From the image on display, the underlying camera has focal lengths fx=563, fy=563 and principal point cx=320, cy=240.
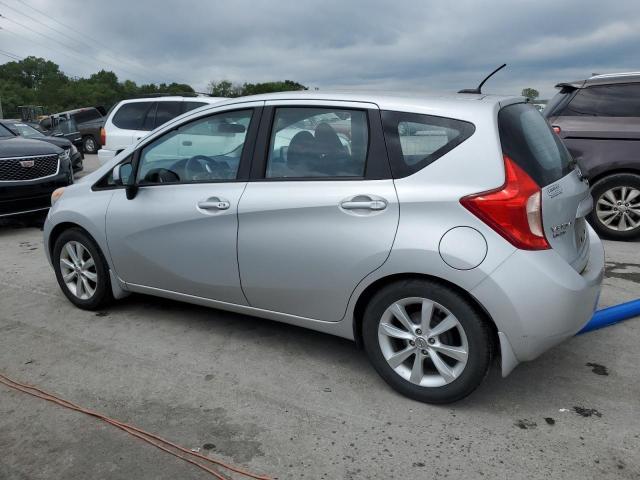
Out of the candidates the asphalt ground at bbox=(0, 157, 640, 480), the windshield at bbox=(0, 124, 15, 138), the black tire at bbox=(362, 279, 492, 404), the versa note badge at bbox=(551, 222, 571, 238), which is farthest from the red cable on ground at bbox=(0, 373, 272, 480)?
the windshield at bbox=(0, 124, 15, 138)

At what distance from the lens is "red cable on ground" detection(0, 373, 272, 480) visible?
2506mm

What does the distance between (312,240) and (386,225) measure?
0.46 meters

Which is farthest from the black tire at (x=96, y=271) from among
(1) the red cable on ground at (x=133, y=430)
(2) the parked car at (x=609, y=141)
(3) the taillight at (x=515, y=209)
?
(2) the parked car at (x=609, y=141)

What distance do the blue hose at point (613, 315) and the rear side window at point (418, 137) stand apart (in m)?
1.86

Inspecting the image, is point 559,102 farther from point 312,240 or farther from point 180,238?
point 180,238

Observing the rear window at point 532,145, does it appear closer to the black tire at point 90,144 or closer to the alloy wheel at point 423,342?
the alloy wheel at point 423,342

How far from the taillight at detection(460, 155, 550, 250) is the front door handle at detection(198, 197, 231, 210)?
4.86ft

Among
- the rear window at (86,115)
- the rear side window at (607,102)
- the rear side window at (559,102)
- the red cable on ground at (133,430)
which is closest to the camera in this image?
the red cable on ground at (133,430)

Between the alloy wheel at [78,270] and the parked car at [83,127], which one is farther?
the parked car at [83,127]

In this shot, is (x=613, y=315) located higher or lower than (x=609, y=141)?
lower

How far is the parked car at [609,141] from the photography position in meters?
6.28

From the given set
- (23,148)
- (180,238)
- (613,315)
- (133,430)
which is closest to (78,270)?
(180,238)

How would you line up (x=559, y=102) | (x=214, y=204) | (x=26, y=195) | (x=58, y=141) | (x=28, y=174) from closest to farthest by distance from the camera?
1. (x=214, y=204)
2. (x=559, y=102)
3. (x=26, y=195)
4. (x=28, y=174)
5. (x=58, y=141)

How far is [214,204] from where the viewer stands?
3.49 metres
